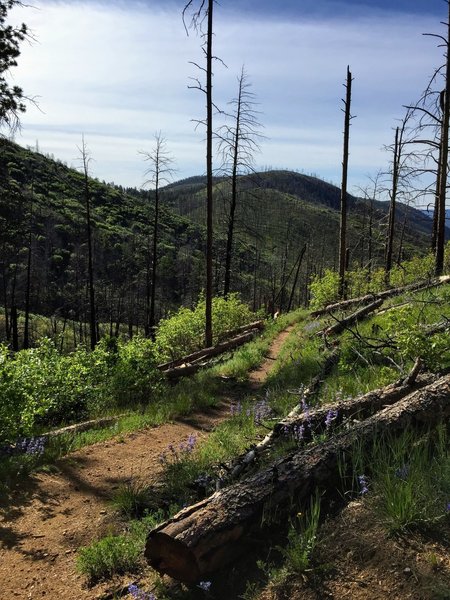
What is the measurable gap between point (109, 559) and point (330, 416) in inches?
91.5

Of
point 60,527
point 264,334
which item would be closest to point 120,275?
point 264,334

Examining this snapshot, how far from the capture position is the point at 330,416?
14.8 feet

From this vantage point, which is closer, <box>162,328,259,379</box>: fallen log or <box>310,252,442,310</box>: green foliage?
<box>162,328,259,379</box>: fallen log

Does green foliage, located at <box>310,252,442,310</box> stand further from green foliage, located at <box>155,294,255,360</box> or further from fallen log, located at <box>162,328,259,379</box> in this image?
green foliage, located at <box>155,294,255,360</box>

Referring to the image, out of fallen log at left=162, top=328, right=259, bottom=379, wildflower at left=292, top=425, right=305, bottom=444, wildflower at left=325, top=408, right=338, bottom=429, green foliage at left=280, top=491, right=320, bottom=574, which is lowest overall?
fallen log at left=162, top=328, right=259, bottom=379

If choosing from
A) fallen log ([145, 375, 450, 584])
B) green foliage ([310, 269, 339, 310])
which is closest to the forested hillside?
green foliage ([310, 269, 339, 310])

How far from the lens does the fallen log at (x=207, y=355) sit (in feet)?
39.4

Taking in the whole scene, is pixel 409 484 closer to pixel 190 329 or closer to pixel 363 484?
pixel 363 484

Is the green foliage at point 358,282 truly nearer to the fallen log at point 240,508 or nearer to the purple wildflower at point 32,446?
the purple wildflower at point 32,446

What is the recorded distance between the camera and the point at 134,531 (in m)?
4.05

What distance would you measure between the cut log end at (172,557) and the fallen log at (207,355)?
814cm

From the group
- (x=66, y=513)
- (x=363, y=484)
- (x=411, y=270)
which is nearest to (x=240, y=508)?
(x=363, y=484)

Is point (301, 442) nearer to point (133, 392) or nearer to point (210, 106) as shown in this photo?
point (133, 392)

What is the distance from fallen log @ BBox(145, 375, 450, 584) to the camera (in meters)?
3.03
